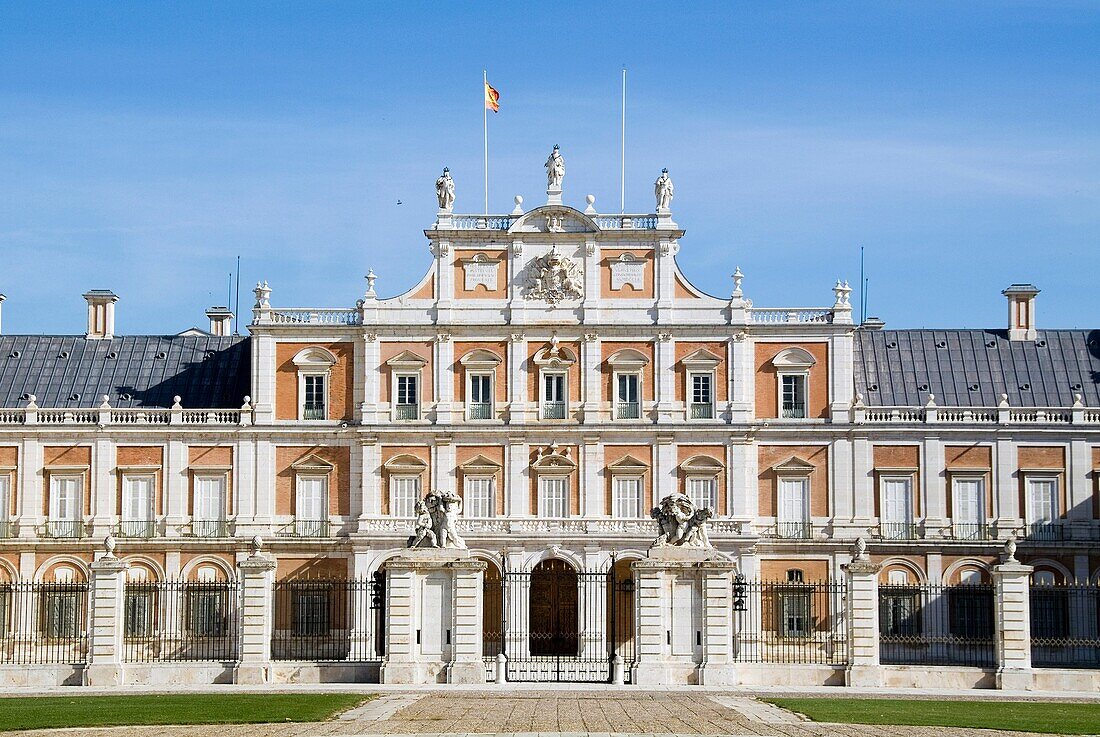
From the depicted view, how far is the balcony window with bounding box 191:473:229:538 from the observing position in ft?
210

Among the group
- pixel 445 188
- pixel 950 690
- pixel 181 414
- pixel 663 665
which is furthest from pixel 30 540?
pixel 950 690

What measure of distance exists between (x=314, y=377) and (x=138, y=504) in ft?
25.3

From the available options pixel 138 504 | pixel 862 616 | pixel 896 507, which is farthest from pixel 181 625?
pixel 862 616

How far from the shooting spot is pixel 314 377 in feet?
212

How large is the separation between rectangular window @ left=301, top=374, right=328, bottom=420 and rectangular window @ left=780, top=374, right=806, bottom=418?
16.3 metres

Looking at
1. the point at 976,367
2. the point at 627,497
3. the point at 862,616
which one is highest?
the point at 976,367

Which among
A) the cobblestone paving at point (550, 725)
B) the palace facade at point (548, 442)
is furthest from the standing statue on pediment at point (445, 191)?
the cobblestone paving at point (550, 725)

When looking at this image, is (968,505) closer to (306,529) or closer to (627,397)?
(627,397)

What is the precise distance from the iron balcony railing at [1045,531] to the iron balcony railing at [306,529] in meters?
24.6

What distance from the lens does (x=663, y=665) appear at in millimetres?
42062

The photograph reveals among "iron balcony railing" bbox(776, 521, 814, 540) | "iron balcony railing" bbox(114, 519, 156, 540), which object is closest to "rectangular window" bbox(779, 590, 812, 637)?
"iron balcony railing" bbox(776, 521, 814, 540)

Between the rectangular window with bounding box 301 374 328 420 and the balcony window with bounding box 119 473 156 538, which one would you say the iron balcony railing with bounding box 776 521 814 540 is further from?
the balcony window with bounding box 119 473 156 538

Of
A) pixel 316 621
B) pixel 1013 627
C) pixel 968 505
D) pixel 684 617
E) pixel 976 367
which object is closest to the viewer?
pixel 684 617

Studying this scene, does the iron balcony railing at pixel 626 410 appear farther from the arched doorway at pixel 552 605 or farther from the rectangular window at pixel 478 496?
the arched doorway at pixel 552 605
